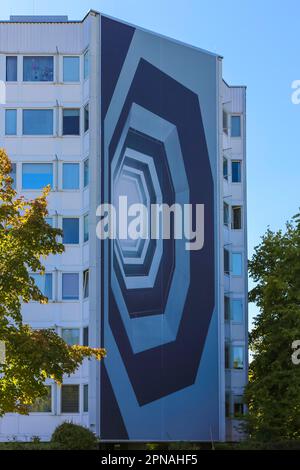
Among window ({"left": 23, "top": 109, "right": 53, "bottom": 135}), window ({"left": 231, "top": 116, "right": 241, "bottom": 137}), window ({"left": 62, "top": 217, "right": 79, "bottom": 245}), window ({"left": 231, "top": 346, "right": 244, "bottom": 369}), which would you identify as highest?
window ({"left": 231, "top": 116, "right": 241, "bottom": 137})

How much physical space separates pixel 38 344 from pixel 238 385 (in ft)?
85.6

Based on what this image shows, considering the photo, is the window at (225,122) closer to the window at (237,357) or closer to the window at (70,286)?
the window at (237,357)

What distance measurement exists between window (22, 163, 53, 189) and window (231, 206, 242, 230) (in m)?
11.7

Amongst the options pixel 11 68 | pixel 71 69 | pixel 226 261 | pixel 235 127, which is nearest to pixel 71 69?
pixel 71 69

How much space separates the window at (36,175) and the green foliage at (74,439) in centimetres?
1390

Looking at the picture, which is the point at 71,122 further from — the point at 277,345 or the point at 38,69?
the point at 277,345

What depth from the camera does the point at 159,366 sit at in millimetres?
52625

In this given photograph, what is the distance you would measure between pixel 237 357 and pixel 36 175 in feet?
48.9

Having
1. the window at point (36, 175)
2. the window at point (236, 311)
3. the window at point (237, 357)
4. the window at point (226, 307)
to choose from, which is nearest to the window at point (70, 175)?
the window at point (36, 175)

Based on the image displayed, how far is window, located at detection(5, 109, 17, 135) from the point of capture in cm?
5447

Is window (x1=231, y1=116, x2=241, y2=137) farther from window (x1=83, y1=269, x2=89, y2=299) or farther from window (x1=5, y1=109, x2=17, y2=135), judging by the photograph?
window (x1=83, y1=269, x2=89, y2=299)

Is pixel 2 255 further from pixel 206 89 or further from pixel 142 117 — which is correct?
pixel 206 89

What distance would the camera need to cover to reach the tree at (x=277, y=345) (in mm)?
50625

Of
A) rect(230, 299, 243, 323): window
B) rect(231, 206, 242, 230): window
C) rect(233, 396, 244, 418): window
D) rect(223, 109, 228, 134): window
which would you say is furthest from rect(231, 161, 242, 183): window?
rect(233, 396, 244, 418): window
